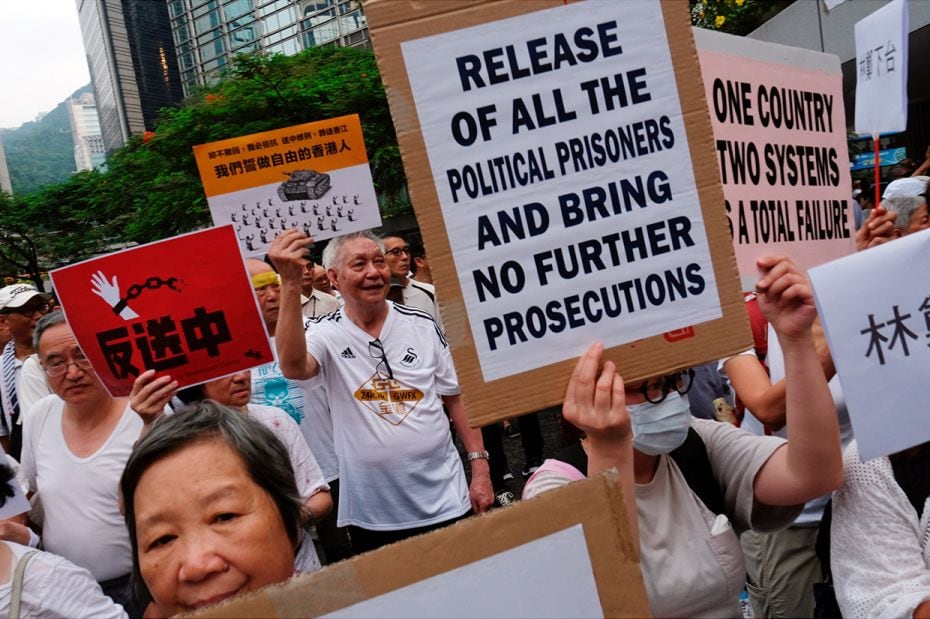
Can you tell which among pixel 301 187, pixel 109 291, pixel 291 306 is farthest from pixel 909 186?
pixel 109 291

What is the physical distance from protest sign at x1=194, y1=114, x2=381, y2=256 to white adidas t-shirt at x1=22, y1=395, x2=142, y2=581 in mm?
1245

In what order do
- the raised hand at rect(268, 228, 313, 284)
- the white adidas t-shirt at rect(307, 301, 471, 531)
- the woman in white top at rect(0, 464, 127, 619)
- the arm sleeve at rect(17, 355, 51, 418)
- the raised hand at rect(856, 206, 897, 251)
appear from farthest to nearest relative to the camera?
the arm sleeve at rect(17, 355, 51, 418)
the white adidas t-shirt at rect(307, 301, 471, 531)
the raised hand at rect(268, 228, 313, 284)
the raised hand at rect(856, 206, 897, 251)
the woman in white top at rect(0, 464, 127, 619)

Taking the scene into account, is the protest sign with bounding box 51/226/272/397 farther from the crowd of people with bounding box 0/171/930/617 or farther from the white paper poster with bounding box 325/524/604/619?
the white paper poster with bounding box 325/524/604/619

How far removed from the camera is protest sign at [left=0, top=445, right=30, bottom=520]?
2.20 m

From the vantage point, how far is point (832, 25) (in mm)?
11609

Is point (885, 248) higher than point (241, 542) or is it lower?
higher

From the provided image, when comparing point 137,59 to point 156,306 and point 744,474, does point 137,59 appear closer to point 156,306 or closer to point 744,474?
point 156,306

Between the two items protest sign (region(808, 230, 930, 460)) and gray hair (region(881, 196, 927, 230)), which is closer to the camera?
protest sign (region(808, 230, 930, 460))

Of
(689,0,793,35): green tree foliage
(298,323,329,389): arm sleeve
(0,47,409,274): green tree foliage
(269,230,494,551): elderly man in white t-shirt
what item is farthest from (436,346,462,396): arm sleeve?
(0,47,409,274): green tree foliage

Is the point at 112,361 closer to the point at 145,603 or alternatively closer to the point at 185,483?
the point at 145,603

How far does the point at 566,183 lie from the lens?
4.71ft

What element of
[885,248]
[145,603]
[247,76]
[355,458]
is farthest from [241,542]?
[247,76]

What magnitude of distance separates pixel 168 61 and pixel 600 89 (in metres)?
97.6

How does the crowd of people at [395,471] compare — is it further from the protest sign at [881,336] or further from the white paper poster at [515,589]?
the white paper poster at [515,589]
